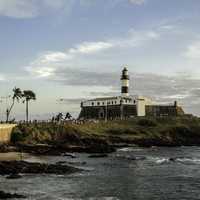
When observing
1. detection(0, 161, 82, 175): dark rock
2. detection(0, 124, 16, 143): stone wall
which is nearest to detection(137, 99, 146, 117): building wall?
detection(0, 124, 16, 143): stone wall

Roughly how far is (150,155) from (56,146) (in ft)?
49.7

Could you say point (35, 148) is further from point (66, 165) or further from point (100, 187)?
point (100, 187)

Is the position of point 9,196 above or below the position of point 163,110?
below

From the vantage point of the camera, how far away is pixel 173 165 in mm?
63406

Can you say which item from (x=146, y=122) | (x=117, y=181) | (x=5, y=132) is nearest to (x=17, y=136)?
(x=5, y=132)

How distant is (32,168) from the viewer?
5222 cm

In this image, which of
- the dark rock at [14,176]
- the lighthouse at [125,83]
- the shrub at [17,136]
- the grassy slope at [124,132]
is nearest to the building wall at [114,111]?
the lighthouse at [125,83]

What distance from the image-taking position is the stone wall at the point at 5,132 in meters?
76.6

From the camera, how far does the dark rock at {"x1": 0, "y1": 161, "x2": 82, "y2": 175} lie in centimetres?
5053

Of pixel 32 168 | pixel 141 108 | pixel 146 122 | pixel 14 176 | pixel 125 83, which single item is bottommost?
pixel 14 176

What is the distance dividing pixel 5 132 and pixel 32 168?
27333 millimetres

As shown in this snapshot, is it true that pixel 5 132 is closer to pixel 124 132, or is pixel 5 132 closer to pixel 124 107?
pixel 124 132

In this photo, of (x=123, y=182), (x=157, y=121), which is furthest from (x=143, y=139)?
(x=123, y=182)

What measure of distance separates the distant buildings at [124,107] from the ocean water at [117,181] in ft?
197
